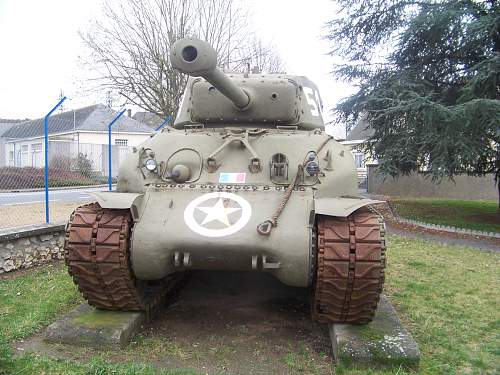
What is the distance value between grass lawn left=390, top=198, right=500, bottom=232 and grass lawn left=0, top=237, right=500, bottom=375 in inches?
211

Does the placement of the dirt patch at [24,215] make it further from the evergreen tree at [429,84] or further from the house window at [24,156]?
the evergreen tree at [429,84]

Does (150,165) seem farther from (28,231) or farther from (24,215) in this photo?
(24,215)

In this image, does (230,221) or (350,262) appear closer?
(350,262)

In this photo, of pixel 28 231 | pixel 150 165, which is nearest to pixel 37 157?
pixel 28 231

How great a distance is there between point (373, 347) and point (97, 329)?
245 cm

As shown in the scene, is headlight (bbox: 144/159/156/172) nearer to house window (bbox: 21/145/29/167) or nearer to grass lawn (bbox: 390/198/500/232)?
A: house window (bbox: 21/145/29/167)

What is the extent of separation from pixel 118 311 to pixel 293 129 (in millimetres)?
2912

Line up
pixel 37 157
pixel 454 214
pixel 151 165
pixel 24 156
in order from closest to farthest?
pixel 151 165
pixel 37 157
pixel 24 156
pixel 454 214

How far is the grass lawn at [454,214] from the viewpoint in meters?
14.7

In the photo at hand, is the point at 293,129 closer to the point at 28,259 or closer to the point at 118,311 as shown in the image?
the point at 118,311

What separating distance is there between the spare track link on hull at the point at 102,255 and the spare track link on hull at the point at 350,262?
1694 mm

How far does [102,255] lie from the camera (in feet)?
15.2

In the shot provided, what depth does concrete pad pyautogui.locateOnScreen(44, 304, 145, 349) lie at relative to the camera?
15.6ft

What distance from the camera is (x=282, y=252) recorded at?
4496 millimetres
